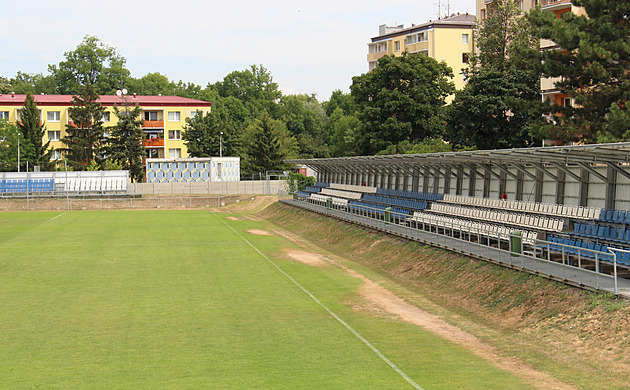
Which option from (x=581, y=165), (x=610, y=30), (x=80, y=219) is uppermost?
(x=610, y=30)

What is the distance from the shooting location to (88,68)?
134 meters

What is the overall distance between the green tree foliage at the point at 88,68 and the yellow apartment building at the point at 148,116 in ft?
100.0

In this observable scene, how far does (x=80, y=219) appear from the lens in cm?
5866

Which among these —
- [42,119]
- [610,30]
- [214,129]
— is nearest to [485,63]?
[610,30]

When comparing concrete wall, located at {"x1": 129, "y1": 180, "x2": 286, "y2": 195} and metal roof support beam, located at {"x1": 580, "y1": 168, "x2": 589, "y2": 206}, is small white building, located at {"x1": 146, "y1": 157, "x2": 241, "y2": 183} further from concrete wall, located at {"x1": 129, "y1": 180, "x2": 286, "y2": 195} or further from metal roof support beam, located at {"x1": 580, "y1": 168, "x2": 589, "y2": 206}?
metal roof support beam, located at {"x1": 580, "y1": 168, "x2": 589, "y2": 206}

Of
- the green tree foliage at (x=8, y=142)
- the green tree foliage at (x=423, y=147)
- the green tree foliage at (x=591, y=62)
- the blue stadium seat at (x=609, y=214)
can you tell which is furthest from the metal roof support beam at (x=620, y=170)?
the green tree foliage at (x=8, y=142)

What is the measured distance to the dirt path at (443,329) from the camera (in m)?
13.7

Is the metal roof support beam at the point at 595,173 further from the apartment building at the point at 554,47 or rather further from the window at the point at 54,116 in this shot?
the window at the point at 54,116

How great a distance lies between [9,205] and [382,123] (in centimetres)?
4153

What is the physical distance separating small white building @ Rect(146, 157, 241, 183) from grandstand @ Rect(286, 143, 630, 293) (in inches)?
1765

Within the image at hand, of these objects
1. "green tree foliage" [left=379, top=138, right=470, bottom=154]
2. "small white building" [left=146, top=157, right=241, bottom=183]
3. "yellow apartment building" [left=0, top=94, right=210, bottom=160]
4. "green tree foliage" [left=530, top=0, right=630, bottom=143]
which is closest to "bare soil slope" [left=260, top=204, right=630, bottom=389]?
"green tree foliage" [left=530, top=0, right=630, bottom=143]

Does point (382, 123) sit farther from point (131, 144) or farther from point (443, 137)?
point (131, 144)

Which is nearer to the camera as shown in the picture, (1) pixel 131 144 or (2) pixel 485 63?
(2) pixel 485 63

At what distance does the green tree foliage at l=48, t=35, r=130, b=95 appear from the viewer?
13275cm
